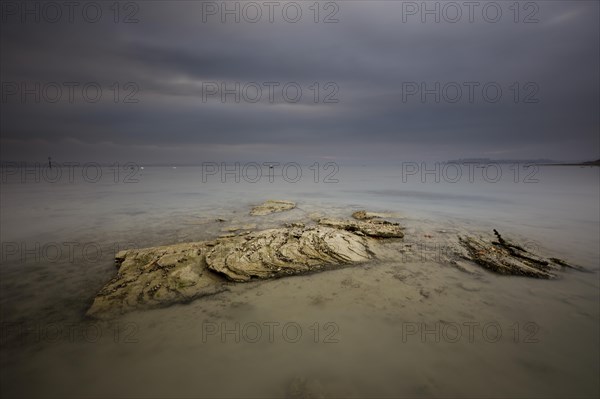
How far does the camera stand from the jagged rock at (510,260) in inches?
308

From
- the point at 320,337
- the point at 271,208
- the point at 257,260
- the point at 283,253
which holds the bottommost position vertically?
the point at 320,337

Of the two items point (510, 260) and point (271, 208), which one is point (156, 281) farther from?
point (271, 208)

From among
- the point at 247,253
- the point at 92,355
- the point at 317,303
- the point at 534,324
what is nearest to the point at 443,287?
the point at 534,324

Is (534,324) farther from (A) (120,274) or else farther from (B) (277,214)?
(B) (277,214)

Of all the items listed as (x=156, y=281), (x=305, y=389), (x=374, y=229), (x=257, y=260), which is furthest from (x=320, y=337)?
(x=374, y=229)

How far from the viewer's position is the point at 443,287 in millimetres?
7074

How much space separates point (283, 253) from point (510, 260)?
755cm

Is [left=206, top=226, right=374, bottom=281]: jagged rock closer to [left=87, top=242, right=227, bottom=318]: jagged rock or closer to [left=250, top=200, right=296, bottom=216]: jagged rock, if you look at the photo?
Result: [left=87, top=242, right=227, bottom=318]: jagged rock

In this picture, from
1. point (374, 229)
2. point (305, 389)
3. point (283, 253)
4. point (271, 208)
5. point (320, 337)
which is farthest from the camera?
point (271, 208)

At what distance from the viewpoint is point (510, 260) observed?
8422 millimetres

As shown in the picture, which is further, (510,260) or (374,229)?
(374,229)

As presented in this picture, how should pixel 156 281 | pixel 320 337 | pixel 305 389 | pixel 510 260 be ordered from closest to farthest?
pixel 305 389, pixel 320 337, pixel 156 281, pixel 510 260

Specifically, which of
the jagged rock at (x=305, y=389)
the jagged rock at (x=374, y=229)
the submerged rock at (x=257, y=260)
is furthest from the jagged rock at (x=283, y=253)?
the jagged rock at (x=305, y=389)

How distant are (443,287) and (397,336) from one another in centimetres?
276
